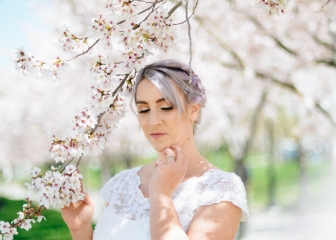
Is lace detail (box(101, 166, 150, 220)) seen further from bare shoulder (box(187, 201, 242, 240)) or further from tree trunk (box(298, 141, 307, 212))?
tree trunk (box(298, 141, 307, 212))

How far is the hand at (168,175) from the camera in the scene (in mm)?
1842

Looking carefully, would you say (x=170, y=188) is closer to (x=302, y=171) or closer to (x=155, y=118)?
(x=155, y=118)

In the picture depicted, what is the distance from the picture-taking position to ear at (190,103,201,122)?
214 cm

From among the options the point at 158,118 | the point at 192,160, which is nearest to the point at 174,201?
the point at 192,160

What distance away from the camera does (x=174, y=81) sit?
204 cm

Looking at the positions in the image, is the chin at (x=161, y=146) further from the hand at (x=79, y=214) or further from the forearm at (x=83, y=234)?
the forearm at (x=83, y=234)

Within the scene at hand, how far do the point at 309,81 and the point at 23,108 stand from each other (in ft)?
36.5

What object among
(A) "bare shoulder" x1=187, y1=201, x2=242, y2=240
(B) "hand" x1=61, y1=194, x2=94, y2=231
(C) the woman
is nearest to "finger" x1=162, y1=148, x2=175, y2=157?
(C) the woman

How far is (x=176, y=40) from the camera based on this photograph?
7.34 feet

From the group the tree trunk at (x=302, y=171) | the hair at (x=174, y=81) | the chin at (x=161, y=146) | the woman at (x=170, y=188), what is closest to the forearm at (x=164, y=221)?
the woman at (x=170, y=188)

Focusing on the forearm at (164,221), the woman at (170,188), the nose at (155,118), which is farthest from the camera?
the nose at (155,118)

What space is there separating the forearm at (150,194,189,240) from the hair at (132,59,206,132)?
42 centimetres

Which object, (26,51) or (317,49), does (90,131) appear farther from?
(317,49)

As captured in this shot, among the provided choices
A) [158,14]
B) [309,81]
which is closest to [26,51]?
[158,14]
